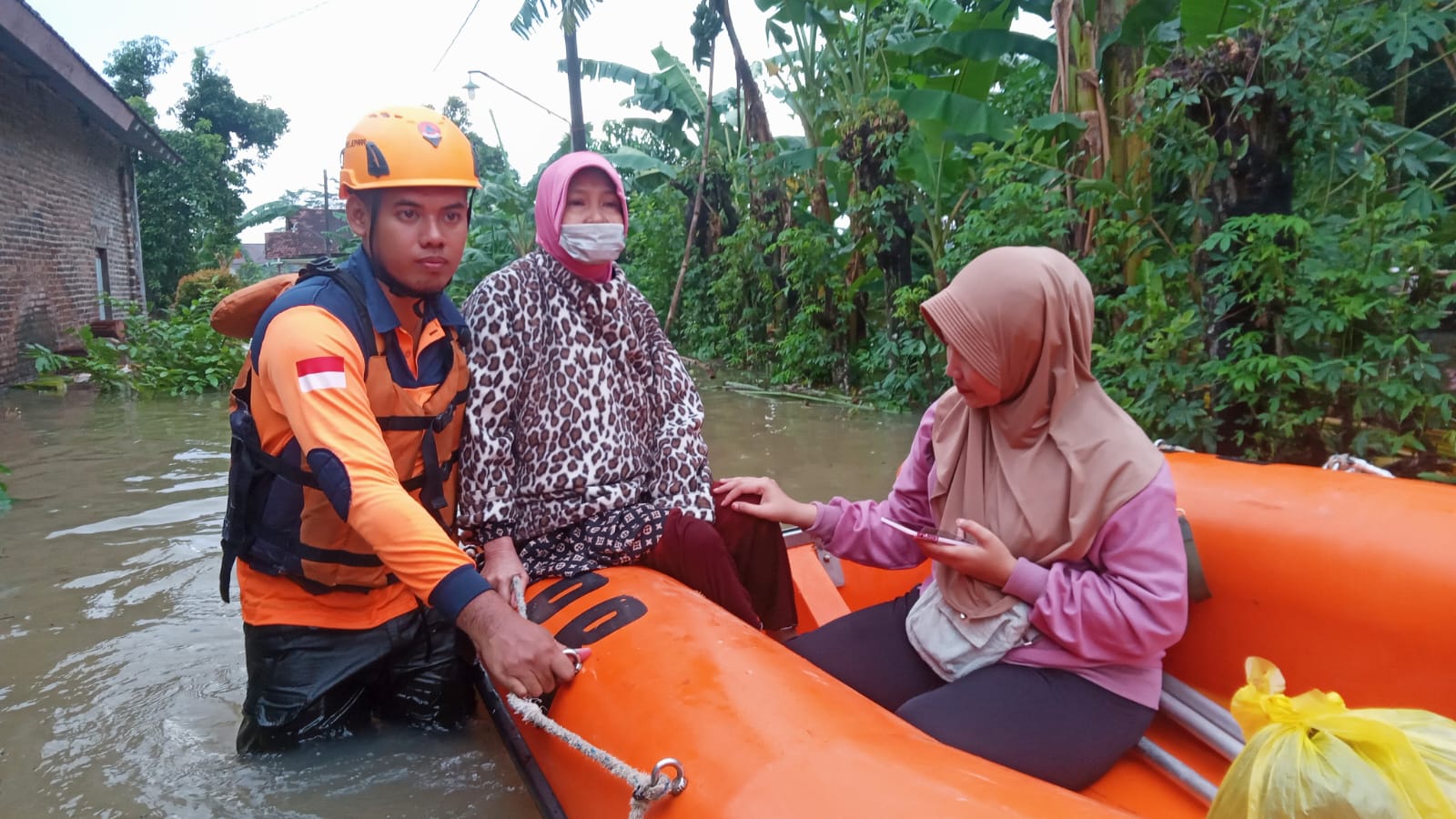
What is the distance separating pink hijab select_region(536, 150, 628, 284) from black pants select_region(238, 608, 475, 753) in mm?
983

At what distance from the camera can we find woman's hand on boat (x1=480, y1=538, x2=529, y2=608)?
6.63 ft

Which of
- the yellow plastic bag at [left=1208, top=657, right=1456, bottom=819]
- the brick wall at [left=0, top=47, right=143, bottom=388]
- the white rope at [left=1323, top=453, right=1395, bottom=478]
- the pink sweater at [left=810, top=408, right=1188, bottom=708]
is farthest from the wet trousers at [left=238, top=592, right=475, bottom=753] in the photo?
the brick wall at [left=0, top=47, right=143, bottom=388]

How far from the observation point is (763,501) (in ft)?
7.38

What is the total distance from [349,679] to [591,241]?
1256 mm

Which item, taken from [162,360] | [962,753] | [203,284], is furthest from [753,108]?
[203,284]

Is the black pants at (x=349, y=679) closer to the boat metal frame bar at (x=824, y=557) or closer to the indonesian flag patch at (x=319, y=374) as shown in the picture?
the indonesian flag patch at (x=319, y=374)

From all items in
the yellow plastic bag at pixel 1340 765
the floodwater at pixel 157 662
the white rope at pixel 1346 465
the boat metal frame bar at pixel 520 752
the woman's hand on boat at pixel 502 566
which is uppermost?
the white rope at pixel 1346 465

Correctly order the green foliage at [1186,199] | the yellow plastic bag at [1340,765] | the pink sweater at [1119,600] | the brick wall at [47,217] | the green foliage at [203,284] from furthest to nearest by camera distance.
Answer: the green foliage at [203,284] → the brick wall at [47,217] → the green foliage at [1186,199] → the pink sweater at [1119,600] → the yellow plastic bag at [1340,765]

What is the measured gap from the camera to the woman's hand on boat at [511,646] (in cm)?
169

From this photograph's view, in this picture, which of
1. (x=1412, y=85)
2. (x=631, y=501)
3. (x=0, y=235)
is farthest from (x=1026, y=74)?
(x=0, y=235)

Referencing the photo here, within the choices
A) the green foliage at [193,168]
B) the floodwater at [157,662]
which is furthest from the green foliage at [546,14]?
the green foliage at [193,168]

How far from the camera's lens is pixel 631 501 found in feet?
7.49

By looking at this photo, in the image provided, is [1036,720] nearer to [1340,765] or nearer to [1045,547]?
[1045,547]

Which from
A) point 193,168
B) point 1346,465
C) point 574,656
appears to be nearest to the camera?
point 574,656
